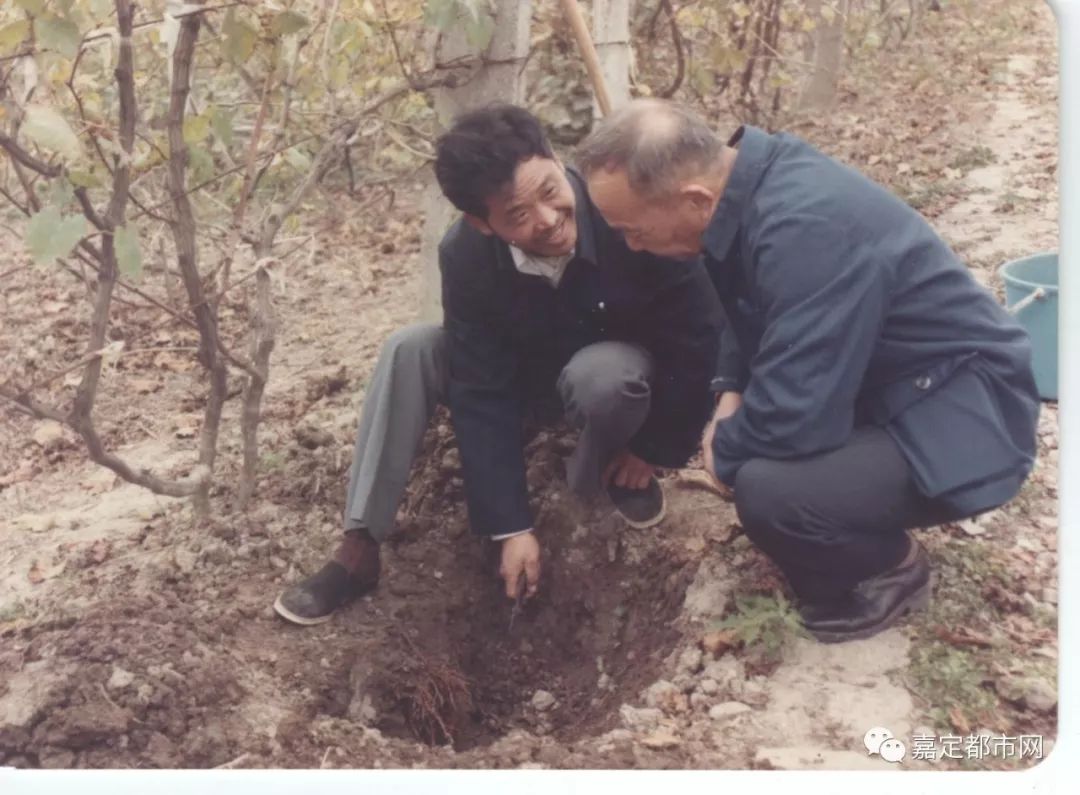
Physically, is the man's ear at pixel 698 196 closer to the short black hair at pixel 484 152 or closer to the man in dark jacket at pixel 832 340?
the man in dark jacket at pixel 832 340

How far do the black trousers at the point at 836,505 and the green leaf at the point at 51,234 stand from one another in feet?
3.77

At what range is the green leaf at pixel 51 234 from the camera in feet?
5.26

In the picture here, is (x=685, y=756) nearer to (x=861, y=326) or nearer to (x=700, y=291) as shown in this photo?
(x=861, y=326)

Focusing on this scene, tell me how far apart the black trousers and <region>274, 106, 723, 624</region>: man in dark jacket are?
1.40 feet

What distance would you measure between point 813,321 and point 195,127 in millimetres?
1162

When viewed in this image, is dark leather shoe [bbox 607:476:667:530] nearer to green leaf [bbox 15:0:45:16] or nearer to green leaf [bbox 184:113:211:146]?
green leaf [bbox 184:113:211:146]

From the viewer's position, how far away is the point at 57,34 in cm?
162

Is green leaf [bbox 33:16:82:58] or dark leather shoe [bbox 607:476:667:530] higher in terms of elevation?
green leaf [bbox 33:16:82:58]

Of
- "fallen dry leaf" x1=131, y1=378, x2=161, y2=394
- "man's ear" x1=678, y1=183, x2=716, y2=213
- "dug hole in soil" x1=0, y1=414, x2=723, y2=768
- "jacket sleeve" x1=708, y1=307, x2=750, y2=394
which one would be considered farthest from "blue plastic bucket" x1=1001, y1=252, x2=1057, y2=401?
"fallen dry leaf" x1=131, y1=378, x2=161, y2=394

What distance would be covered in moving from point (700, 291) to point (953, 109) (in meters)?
1.67

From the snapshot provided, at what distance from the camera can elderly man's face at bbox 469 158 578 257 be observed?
1.92 metres

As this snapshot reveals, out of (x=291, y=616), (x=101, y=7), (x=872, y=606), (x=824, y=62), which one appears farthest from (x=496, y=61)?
(x=824, y=62)

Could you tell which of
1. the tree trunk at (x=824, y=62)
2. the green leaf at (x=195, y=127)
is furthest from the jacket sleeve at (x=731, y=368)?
the tree trunk at (x=824, y=62)

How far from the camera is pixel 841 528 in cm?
183
